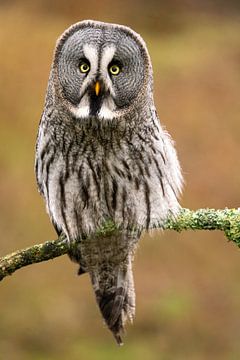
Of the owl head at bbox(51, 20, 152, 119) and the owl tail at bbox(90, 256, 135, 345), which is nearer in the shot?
the owl head at bbox(51, 20, 152, 119)

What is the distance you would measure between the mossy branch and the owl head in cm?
60

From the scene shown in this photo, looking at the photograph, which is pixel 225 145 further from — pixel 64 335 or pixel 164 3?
pixel 164 3

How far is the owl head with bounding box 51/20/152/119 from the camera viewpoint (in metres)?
4.77

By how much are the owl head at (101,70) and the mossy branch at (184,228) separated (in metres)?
0.60

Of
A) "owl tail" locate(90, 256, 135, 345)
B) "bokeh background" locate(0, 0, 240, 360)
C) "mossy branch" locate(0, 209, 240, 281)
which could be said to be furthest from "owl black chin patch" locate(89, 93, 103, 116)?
"bokeh background" locate(0, 0, 240, 360)

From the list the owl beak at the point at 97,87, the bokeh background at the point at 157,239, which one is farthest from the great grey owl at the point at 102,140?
the bokeh background at the point at 157,239

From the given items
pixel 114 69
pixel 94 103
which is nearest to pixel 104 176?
pixel 94 103

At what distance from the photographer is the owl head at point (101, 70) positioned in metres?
4.77

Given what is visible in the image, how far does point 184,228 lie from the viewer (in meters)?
4.59

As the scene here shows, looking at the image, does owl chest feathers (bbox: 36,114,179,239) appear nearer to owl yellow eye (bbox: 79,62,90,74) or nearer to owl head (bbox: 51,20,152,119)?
owl head (bbox: 51,20,152,119)

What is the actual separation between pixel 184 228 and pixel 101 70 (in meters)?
0.77

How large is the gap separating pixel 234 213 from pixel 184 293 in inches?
213

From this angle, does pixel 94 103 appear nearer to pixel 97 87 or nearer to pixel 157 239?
pixel 97 87

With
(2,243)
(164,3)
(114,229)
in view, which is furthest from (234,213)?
(164,3)
